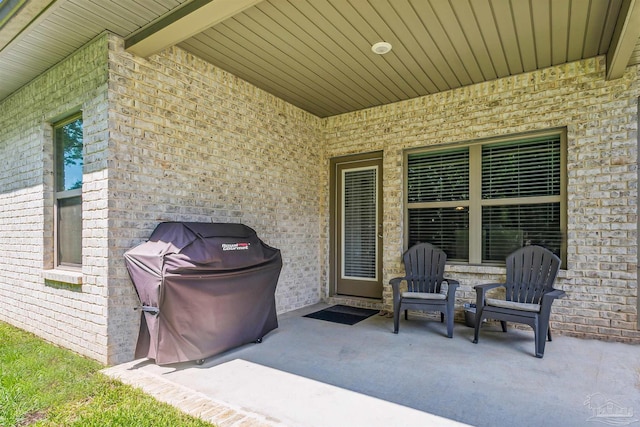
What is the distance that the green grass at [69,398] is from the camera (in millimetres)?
2090

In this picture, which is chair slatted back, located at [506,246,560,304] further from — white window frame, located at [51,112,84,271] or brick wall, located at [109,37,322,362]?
white window frame, located at [51,112,84,271]

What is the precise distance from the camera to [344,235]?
5.53 meters

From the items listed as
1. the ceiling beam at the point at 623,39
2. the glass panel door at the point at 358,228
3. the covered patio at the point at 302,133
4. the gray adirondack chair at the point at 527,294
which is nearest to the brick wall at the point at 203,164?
the covered patio at the point at 302,133

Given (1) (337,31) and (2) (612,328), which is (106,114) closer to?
(1) (337,31)

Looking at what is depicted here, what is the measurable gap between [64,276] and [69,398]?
4.61 feet

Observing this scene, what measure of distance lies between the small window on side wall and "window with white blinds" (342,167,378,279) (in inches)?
135

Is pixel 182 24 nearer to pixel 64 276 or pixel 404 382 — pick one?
pixel 64 276

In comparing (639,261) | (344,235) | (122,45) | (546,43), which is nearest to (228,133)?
(122,45)

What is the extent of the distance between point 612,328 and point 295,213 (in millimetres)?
3827

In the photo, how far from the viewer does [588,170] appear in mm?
→ 3785

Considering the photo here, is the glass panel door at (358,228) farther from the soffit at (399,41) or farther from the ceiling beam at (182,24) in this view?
the ceiling beam at (182,24)

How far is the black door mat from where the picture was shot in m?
4.47

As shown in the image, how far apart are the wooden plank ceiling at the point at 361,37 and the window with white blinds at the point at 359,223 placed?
148 centimetres

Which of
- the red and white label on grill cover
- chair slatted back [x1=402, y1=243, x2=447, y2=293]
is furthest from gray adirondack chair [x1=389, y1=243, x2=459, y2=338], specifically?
the red and white label on grill cover
